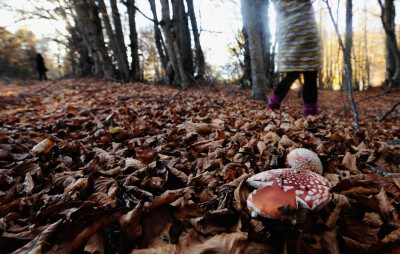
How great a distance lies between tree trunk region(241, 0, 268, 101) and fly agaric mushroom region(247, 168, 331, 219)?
172 inches

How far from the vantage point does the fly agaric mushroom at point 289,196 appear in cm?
98

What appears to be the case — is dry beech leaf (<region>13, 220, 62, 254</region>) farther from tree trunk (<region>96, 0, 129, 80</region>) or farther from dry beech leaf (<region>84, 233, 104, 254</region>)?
tree trunk (<region>96, 0, 129, 80</region>)

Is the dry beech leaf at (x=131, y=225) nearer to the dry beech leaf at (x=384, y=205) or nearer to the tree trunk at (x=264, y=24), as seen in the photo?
the dry beech leaf at (x=384, y=205)

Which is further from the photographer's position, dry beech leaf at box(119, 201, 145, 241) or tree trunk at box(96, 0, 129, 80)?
tree trunk at box(96, 0, 129, 80)

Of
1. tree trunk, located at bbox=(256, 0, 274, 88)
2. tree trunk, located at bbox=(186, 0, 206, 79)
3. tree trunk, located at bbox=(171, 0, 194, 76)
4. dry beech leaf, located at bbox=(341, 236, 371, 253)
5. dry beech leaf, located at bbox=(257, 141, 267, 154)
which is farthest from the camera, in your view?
tree trunk, located at bbox=(186, 0, 206, 79)

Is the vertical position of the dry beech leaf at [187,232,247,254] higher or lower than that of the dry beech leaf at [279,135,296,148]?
lower

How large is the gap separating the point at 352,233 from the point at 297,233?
1.05ft

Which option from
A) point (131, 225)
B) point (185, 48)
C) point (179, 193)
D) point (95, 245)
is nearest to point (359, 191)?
point (179, 193)

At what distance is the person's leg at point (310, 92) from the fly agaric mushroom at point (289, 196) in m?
2.57

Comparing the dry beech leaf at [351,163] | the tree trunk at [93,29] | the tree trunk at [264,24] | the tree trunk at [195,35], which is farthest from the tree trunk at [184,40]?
the dry beech leaf at [351,163]

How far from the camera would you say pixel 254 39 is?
16.2 ft

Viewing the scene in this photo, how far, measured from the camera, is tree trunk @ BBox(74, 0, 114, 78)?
9734 millimetres

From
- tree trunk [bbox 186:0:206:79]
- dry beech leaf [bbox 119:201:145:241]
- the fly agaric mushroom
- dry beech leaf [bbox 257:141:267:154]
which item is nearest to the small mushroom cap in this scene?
the fly agaric mushroom

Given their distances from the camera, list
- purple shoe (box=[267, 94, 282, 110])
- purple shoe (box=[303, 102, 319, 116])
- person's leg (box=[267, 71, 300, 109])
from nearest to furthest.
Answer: person's leg (box=[267, 71, 300, 109]), purple shoe (box=[303, 102, 319, 116]), purple shoe (box=[267, 94, 282, 110])
